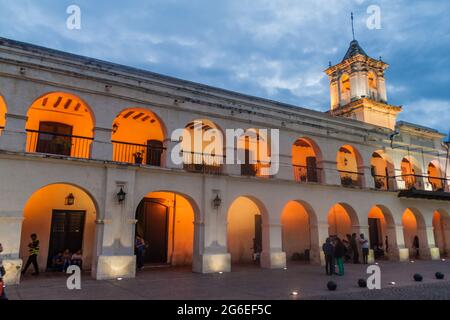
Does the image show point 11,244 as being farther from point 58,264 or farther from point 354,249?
point 354,249

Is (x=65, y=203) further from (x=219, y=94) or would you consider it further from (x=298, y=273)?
(x=298, y=273)

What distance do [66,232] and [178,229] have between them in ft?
16.5

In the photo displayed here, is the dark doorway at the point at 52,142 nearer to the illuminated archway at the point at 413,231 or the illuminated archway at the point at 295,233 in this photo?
the illuminated archway at the point at 295,233

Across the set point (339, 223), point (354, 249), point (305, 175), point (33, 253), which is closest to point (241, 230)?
point (305, 175)

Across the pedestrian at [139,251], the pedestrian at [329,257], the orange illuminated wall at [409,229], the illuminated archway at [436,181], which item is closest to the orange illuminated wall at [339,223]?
the orange illuminated wall at [409,229]

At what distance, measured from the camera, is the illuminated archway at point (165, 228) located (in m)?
17.1

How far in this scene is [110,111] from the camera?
46.0 feet

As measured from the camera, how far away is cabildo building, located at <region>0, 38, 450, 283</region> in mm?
12641

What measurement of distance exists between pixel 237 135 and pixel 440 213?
15.8m

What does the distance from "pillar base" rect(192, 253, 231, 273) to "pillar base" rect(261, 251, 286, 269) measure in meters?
2.17

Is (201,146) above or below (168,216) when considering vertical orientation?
above

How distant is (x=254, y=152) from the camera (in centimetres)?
1945

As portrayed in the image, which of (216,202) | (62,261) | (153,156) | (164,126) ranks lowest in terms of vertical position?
(62,261)

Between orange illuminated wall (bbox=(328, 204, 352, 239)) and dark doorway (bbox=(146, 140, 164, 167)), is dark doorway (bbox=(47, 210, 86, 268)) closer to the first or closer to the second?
dark doorway (bbox=(146, 140, 164, 167))
